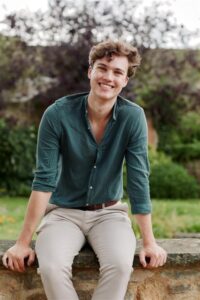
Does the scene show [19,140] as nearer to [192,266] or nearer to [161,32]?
[161,32]

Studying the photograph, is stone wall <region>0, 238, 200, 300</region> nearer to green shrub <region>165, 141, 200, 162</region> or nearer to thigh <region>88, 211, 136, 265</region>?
thigh <region>88, 211, 136, 265</region>

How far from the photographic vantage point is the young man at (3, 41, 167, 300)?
2896 mm

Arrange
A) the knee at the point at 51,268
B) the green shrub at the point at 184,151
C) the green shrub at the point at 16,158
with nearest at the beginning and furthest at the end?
the knee at the point at 51,268 < the green shrub at the point at 16,158 < the green shrub at the point at 184,151

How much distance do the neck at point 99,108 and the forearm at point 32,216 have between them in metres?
0.48

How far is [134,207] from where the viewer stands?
2986mm

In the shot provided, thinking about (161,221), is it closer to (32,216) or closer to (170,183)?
(32,216)

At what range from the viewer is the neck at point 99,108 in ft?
9.89

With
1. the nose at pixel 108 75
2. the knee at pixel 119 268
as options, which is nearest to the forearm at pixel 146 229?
the knee at pixel 119 268

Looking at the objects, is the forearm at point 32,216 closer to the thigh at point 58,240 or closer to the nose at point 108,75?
the thigh at point 58,240

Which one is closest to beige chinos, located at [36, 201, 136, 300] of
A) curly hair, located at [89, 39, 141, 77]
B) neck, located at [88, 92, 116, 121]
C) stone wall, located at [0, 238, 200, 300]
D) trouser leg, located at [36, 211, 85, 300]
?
trouser leg, located at [36, 211, 85, 300]

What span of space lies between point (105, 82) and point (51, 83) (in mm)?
7694

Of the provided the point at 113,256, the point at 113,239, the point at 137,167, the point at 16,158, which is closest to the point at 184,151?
the point at 16,158

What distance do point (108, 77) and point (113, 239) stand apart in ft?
2.61

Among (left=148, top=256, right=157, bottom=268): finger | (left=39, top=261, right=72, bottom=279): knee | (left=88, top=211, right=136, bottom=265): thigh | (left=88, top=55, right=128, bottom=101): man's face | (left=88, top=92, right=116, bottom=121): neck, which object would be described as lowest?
(left=148, top=256, right=157, bottom=268): finger
